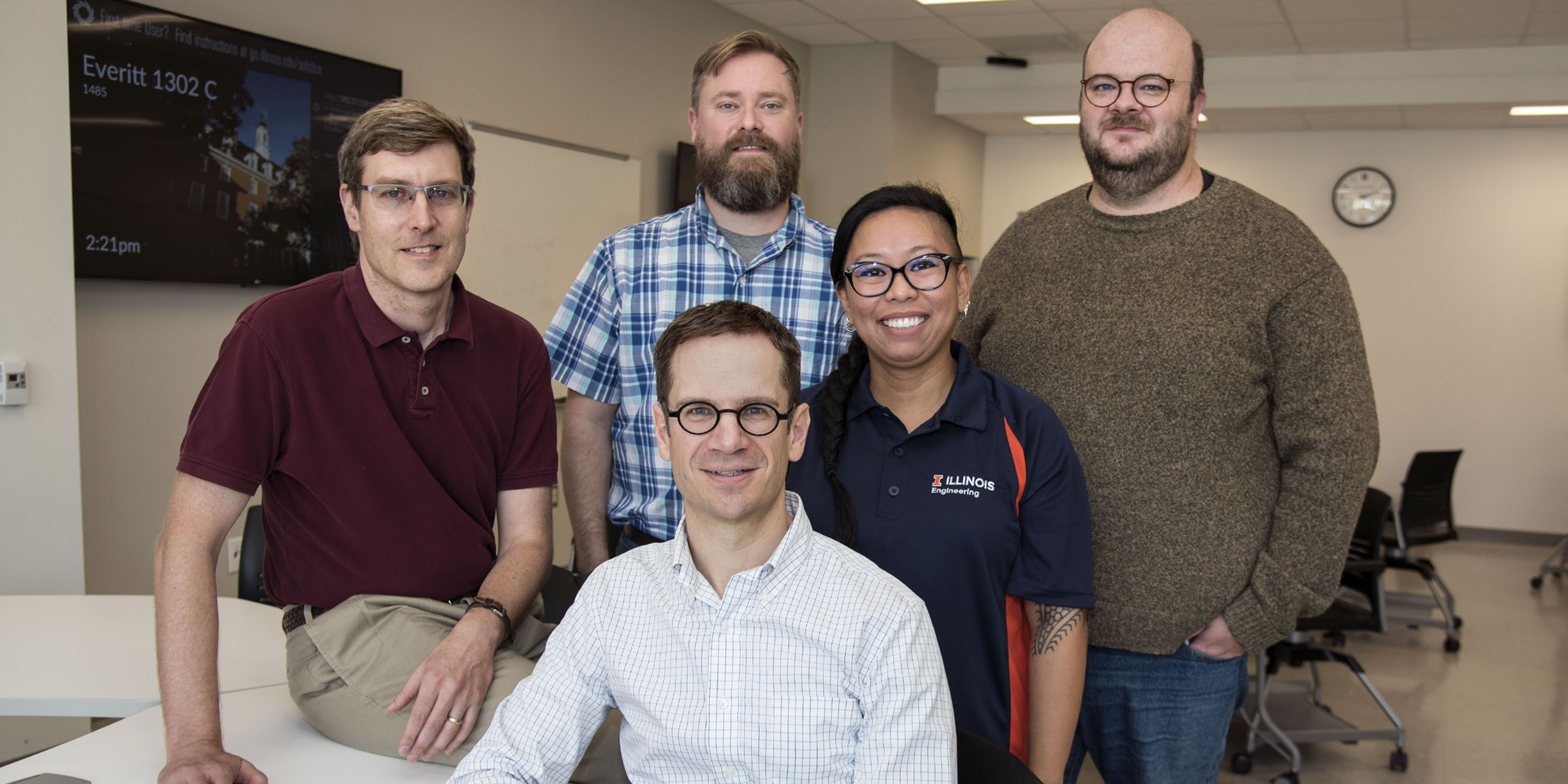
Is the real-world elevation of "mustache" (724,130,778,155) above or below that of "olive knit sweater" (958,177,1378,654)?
above

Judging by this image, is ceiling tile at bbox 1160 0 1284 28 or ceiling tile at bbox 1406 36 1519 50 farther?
ceiling tile at bbox 1406 36 1519 50

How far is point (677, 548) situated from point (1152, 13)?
1330mm

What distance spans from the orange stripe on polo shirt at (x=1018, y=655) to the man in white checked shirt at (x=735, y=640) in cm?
32

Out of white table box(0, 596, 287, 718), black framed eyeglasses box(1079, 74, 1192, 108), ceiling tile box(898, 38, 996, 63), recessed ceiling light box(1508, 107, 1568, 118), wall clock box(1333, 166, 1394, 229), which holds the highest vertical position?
ceiling tile box(898, 38, 996, 63)

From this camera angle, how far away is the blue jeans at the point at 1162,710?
1.94 metres

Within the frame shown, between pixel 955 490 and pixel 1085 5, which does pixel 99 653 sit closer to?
pixel 955 490

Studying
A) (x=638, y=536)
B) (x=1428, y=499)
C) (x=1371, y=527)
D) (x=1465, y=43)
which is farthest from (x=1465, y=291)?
(x=638, y=536)

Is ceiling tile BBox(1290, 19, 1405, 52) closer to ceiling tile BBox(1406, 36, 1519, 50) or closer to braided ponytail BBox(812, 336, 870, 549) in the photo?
ceiling tile BBox(1406, 36, 1519, 50)

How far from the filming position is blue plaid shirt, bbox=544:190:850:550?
2.26m

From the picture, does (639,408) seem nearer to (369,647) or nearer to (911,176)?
(369,647)

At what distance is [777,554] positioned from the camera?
4.80 feet

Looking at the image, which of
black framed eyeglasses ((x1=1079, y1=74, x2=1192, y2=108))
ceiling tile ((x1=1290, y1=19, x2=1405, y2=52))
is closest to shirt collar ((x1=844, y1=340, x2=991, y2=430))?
black framed eyeglasses ((x1=1079, y1=74, x2=1192, y2=108))

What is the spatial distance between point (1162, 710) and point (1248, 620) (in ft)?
0.78

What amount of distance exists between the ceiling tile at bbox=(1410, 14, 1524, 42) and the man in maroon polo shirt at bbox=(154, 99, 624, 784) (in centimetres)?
646
